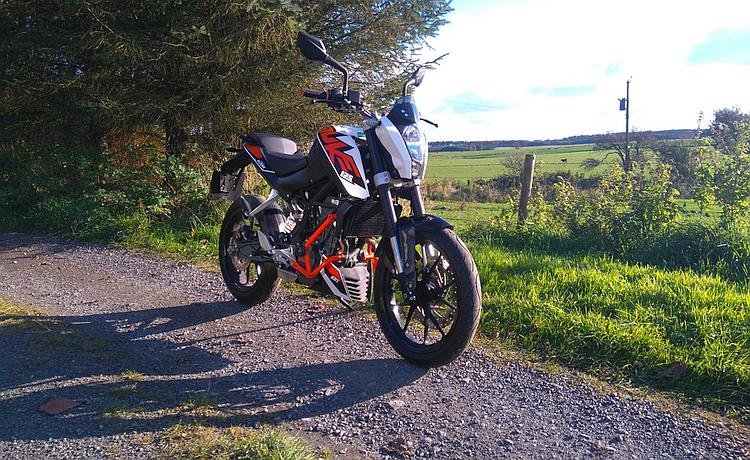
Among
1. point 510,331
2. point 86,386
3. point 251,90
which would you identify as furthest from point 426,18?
point 86,386

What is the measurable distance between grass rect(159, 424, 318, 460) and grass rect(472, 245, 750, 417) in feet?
6.49

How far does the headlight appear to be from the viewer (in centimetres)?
358

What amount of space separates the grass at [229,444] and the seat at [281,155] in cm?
208

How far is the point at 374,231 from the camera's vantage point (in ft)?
12.8

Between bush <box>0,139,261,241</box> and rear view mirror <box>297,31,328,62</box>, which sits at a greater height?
rear view mirror <box>297,31,328,62</box>

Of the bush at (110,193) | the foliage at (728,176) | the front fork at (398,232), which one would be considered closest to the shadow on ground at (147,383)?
the front fork at (398,232)

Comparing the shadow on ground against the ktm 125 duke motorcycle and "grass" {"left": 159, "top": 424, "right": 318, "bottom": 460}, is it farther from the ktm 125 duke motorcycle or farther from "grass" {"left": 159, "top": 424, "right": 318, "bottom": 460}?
the ktm 125 duke motorcycle

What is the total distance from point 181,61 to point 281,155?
12.7 ft

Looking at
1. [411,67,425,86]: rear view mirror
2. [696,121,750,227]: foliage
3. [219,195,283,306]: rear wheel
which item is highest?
[411,67,425,86]: rear view mirror

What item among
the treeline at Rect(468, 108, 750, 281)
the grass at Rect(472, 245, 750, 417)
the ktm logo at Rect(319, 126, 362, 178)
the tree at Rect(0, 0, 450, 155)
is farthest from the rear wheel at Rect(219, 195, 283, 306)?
the treeline at Rect(468, 108, 750, 281)

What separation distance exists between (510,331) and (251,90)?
5.26 meters

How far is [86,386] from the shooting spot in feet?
10.9

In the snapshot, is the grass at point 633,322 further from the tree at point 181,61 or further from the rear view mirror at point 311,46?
the tree at point 181,61

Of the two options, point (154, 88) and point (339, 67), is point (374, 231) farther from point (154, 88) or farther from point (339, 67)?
point (154, 88)
